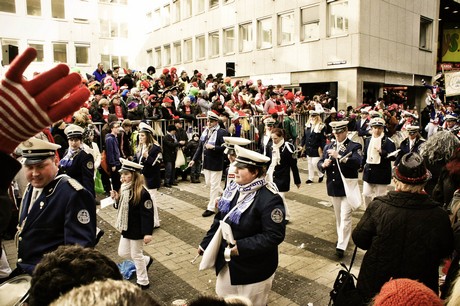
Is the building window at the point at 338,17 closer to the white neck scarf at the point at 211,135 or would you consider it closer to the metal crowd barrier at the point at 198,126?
the metal crowd barrier at the point at 198,126

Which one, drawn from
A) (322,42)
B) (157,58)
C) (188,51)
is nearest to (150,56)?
(157,58)

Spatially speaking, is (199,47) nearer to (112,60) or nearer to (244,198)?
(112,60)

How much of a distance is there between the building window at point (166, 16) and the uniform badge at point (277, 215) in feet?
119

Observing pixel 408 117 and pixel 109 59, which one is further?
pixel 109 59

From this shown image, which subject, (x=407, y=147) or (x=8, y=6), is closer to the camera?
(x=407, y=147)

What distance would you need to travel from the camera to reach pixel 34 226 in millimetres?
3275

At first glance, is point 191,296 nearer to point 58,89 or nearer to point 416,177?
point 416,177

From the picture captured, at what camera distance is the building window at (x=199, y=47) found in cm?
3331

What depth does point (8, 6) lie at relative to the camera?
30812 millimetres

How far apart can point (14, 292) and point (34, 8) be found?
3629 centimetres

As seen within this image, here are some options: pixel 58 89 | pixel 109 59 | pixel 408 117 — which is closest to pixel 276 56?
pixel 408 117

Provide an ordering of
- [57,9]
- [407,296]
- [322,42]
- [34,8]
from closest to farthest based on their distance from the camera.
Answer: [407,296] → [322,42] → [34,8] → [57,9]

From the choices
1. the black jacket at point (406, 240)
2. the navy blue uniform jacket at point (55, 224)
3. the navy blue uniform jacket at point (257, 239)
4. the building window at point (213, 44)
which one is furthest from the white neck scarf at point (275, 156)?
the building window at point (213, 44)

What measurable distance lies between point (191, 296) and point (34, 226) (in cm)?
280
